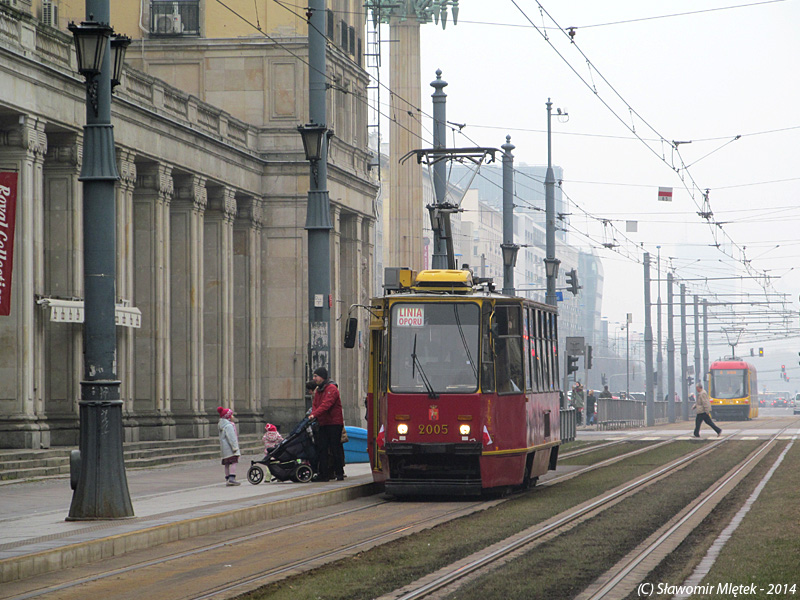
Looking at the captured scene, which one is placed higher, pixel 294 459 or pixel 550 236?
pixel 550 236

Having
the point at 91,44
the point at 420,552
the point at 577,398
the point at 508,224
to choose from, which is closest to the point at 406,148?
the point at 508,224

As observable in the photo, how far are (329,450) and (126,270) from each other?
11.0 m

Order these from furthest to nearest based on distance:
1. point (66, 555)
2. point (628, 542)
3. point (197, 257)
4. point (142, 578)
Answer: point (197, 257)
point (628, 542)
point (66, 555)
point (142, 578)

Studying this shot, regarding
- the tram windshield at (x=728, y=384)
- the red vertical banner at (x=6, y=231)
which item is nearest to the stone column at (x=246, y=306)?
the red vertical banner at (x=6, y=231)

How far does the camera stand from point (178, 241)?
34.1 m

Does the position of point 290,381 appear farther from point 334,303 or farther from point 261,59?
point 261,59

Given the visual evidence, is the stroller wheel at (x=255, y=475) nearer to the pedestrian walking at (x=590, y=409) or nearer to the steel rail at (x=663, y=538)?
the steel rail at (x=663, y=538)

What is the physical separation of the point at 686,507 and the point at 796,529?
3.25m

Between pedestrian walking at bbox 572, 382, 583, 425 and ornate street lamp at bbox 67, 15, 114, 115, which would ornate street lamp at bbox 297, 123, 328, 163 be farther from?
pedestrian walking at bbox 572, 382, 583, 425

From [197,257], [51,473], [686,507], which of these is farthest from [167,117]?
[686,507]

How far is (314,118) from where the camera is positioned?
72.9 ft

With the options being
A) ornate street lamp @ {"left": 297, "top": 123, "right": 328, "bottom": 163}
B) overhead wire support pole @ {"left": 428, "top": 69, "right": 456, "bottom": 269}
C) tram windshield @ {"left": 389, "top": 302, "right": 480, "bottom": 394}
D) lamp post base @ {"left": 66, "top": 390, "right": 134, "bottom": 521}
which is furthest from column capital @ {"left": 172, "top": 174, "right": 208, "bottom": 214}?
lamp post base @ {"left": 66, "top": 390, "right": 134, "bottom": 521}

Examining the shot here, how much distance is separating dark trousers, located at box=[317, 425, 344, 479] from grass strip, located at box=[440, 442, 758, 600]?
463 centimetres

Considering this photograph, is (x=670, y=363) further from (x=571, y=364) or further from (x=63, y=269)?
(x=63, y=269)
